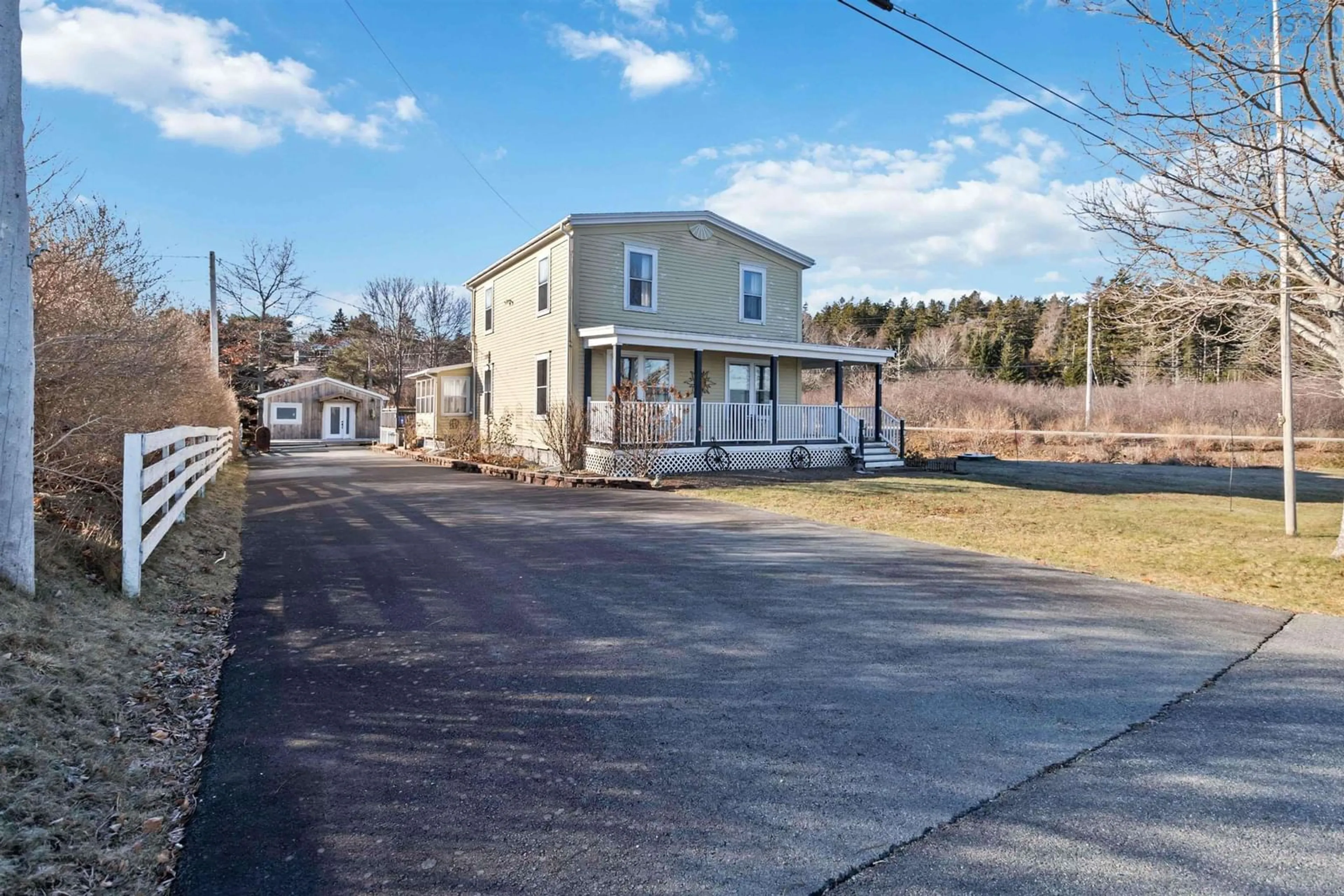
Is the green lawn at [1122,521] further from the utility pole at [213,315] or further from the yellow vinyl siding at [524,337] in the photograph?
the utility pole at [213,315]

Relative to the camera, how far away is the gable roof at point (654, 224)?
17.8 metres

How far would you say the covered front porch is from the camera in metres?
15.9

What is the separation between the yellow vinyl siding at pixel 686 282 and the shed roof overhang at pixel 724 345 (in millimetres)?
586

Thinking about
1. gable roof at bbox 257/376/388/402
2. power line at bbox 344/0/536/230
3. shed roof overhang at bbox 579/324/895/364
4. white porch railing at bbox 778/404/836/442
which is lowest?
white porch railing at bbox 778/404/836/442

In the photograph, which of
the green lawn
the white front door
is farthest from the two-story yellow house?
the white front door

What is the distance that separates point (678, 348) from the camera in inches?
671

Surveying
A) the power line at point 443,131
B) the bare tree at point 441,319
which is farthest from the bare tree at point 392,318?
the power line at point 443,131

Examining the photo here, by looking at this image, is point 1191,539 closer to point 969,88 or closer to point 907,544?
point 907,544

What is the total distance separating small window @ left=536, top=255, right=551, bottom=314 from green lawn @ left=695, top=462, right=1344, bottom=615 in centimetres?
776

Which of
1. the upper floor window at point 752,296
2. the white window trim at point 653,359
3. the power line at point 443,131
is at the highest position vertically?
the power line at point 443,131

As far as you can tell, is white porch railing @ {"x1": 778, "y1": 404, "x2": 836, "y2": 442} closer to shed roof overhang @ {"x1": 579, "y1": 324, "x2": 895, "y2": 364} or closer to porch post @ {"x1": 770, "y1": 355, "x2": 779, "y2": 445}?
porch post @ {"x1": 770, "y1": 355, "x2": 779, "y2": 445}

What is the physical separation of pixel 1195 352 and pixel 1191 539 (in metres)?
39.3

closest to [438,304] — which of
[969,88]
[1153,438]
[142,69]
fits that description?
[142,69]

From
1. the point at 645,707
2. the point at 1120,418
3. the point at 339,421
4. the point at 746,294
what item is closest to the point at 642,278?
the point at 746,294
